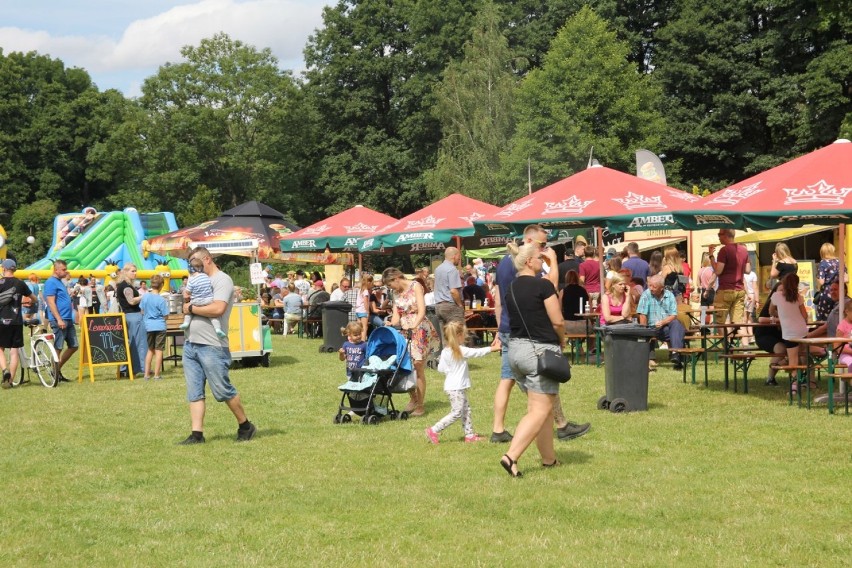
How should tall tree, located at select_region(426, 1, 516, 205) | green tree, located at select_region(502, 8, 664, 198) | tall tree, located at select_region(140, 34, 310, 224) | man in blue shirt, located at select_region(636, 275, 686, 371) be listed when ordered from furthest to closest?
1. tall tree, located at select_region(140, 34, 310, 224)
2. tall tree, located at select_region(426, 1, 516, 205)
3. green tree, located at select_region(502, 8, 664, 198)
4. man in blue shirt, located at select_region(636, 275, 686, 371)

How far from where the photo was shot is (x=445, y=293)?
14344 mm

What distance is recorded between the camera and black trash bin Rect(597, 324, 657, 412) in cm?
1109

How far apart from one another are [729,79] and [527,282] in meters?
40.9

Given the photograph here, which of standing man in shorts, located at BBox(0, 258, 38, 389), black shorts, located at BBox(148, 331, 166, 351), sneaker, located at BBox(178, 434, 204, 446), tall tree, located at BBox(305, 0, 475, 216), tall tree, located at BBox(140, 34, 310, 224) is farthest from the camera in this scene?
tall tree, located at BBox(140, 34, 310, 224)

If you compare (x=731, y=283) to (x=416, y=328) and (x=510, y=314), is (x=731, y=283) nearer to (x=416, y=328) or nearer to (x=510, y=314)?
(x=416, y=328)

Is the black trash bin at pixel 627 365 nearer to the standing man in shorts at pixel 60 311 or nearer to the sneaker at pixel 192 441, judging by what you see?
the sneaker at pixel 192 441

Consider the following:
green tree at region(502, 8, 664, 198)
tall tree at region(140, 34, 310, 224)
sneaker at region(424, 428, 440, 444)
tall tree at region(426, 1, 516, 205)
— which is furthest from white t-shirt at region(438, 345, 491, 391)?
tall tree at region(140, 34, 310, 224)

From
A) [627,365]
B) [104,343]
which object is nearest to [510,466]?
[627,365]

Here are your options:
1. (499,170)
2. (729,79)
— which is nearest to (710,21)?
(729,79)

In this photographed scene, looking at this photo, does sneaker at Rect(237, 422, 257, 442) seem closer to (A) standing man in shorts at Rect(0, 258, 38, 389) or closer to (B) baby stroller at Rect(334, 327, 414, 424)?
(B) baby stroller at Rect(334, 327, 414, 424)

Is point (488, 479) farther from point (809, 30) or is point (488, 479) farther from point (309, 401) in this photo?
point (809, 30)

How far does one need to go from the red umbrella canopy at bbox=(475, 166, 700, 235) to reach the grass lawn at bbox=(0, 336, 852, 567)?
11.2 feet

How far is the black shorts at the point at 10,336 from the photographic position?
605 inches

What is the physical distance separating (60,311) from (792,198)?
1075cm
